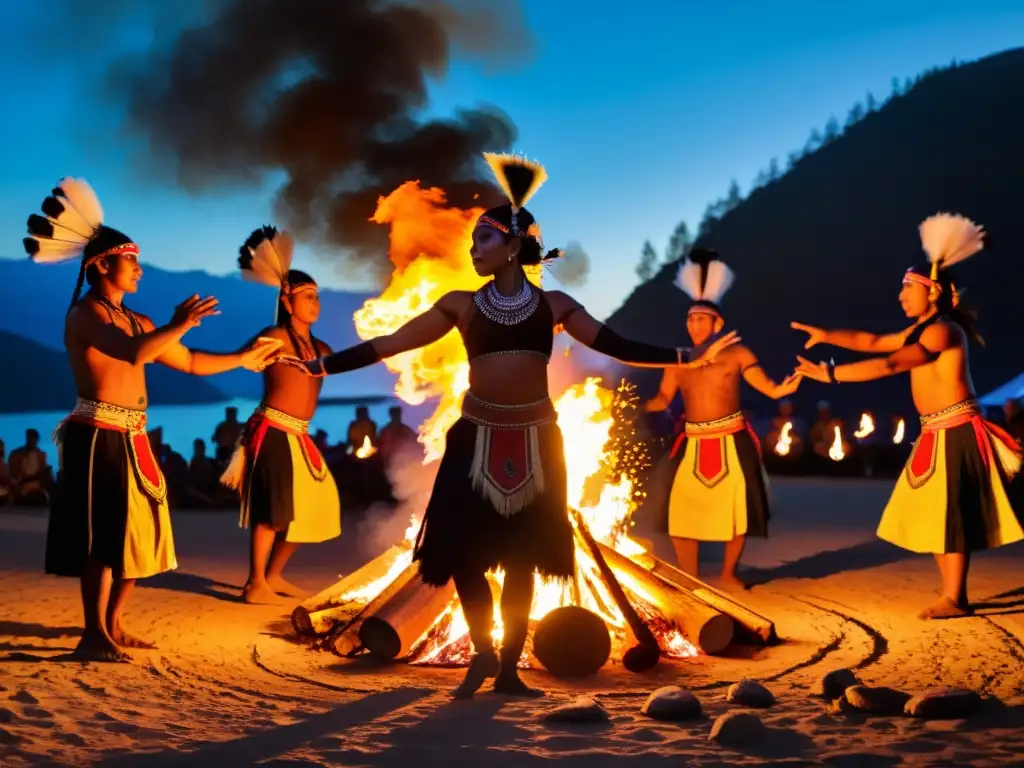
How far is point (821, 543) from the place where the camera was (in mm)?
10312

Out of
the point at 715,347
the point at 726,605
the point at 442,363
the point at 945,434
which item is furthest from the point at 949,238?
the point at 442,363

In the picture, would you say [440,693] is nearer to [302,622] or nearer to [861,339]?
[302,622]

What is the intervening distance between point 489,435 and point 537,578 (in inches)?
54.7

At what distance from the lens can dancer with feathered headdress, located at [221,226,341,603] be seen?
7121mm

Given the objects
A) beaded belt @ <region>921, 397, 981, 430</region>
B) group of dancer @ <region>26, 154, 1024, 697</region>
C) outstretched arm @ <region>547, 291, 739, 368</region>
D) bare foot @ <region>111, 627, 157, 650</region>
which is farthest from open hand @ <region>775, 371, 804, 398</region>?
bare foot @ <region>111, 627, 157, 650</region>

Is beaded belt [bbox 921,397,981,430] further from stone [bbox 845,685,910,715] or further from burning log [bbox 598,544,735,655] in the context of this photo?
stone [bbox 845,685,910,715]

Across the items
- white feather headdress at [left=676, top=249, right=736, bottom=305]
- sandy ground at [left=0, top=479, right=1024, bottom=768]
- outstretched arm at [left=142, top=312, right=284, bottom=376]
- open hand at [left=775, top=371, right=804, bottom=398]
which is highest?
white feather headdress at [left=676, top=249, right=736, bottom=305]

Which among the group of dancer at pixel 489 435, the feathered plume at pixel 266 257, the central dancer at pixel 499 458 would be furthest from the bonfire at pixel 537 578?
the feathered plume at pixel 266 257

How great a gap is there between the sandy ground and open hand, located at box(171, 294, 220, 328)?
159cm

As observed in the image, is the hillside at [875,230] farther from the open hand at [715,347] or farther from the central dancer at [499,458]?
the central dancer at [499,458]

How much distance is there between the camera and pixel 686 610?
5.75 meters

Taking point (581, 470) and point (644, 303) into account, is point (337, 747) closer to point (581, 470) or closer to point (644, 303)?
point (581, 470)

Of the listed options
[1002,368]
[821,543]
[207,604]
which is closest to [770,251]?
[1002,368]

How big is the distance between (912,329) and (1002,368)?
46441 mm
